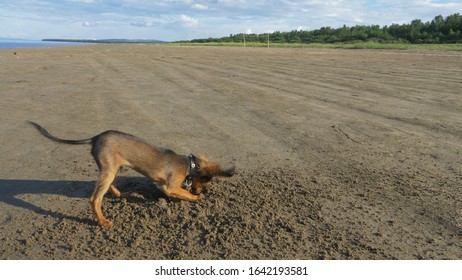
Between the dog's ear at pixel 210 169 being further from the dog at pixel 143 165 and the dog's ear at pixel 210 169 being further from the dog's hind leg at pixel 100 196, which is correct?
the dog's hind leg at pixel 100 196

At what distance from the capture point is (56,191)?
5.53 metres

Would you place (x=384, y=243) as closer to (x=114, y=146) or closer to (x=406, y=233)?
(x=406, y=233)

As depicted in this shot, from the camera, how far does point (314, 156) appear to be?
6898mm

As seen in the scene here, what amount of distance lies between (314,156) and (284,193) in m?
1.72

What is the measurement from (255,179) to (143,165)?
5.68 ft

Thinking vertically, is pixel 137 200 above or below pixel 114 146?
below

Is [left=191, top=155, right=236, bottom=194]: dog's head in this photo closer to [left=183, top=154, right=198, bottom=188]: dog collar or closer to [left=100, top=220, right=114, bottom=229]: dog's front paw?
[left=183, top=154, right=198, bottom=188]: dog collar

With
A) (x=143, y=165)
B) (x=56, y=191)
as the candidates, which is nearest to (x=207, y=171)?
(x=143, y=165)

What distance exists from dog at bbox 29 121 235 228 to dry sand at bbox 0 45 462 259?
22cm

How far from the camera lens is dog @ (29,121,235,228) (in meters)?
4.67

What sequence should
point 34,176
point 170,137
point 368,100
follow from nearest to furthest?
point 34,176 → point 170,137 → point 368,100

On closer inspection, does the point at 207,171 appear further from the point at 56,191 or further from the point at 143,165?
the point at 56,191

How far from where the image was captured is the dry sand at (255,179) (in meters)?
4.20

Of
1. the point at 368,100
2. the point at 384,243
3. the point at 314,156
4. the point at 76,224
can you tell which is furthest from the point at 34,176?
the point at 368,100
